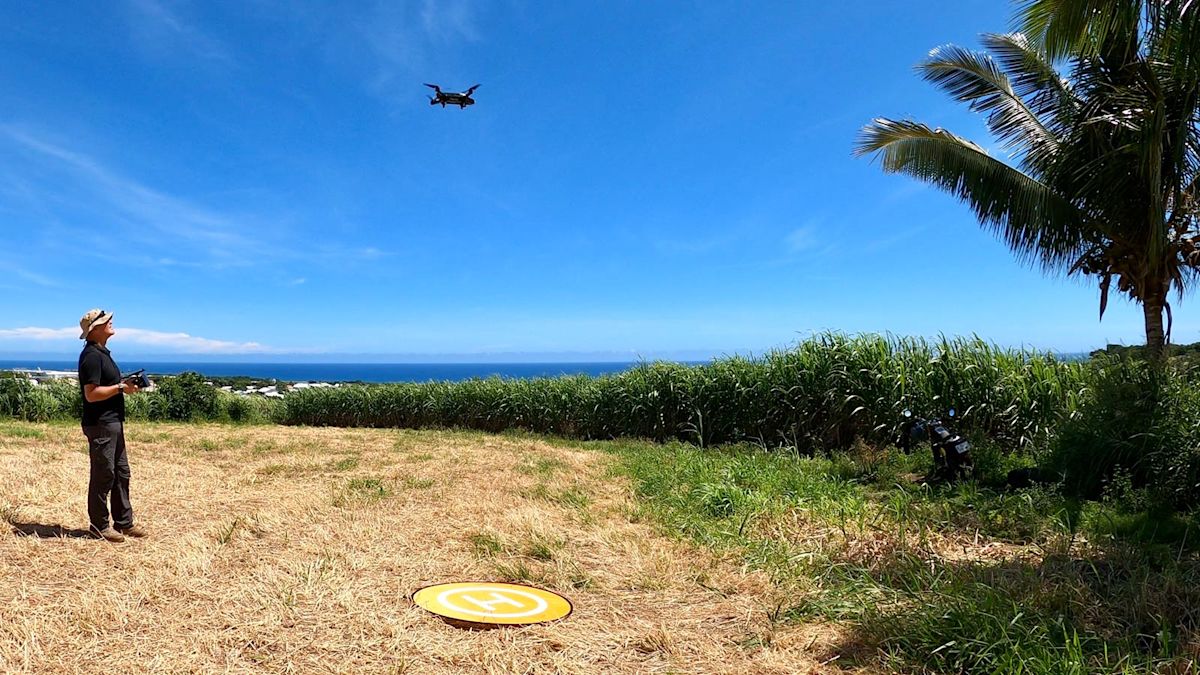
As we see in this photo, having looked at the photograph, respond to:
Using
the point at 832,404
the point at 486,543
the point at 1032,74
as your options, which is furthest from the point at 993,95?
the point at 486,543

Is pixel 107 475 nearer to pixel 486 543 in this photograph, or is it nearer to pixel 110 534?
pixel 110 534

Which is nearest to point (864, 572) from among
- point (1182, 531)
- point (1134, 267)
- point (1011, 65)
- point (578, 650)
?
point (578, 650)

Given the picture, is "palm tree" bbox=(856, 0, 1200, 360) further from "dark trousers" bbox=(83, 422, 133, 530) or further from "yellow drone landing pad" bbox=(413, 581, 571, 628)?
"dark trousers" bbox=(83, 422, 133, 530)

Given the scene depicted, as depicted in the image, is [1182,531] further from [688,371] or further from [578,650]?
[688,371]

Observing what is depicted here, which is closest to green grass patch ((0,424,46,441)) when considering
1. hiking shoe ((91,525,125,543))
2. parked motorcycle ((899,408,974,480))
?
hiking shoe ((91,525,125,543))

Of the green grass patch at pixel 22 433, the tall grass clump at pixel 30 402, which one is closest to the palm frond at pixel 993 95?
the green grass patch at pixel 22 433

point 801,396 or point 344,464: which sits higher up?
point 801,396
